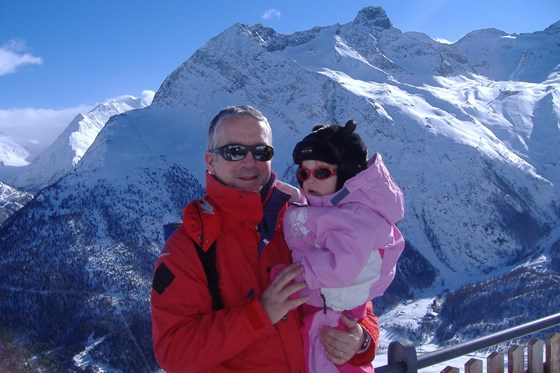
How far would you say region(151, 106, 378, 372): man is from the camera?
3.85m

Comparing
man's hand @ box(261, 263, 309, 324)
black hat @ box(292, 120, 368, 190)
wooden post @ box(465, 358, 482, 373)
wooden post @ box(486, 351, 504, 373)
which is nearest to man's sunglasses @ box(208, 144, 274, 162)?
black hat @ box(292, 120, 368, 190)

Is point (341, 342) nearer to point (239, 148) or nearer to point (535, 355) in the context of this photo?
point (239, 148)

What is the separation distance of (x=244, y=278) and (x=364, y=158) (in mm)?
1576

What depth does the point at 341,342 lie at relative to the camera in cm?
438

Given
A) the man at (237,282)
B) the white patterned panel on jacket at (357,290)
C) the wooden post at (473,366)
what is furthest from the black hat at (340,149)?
the wooden post at (473,366)

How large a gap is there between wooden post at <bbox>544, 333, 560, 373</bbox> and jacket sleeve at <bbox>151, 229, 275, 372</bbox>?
4.25 m

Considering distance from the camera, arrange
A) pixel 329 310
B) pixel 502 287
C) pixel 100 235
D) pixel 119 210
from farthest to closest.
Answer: pixel 119 210, pixel 100 235, pixel 502 287, pixel 329 310

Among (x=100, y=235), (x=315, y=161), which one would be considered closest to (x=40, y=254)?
(x=100, y=235)

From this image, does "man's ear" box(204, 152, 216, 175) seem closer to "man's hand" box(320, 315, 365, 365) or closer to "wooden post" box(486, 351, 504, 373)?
"man's hand" box(320, 315, 365, 365)

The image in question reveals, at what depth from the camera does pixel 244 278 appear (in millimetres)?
4207

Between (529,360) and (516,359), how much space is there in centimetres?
33

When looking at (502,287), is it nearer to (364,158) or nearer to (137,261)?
(137,261)

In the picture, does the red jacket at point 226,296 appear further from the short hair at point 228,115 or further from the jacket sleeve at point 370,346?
the jacket sleeve at point 370,346

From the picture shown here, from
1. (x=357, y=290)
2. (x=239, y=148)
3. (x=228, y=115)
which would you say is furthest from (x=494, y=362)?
(x=228, y=115)
